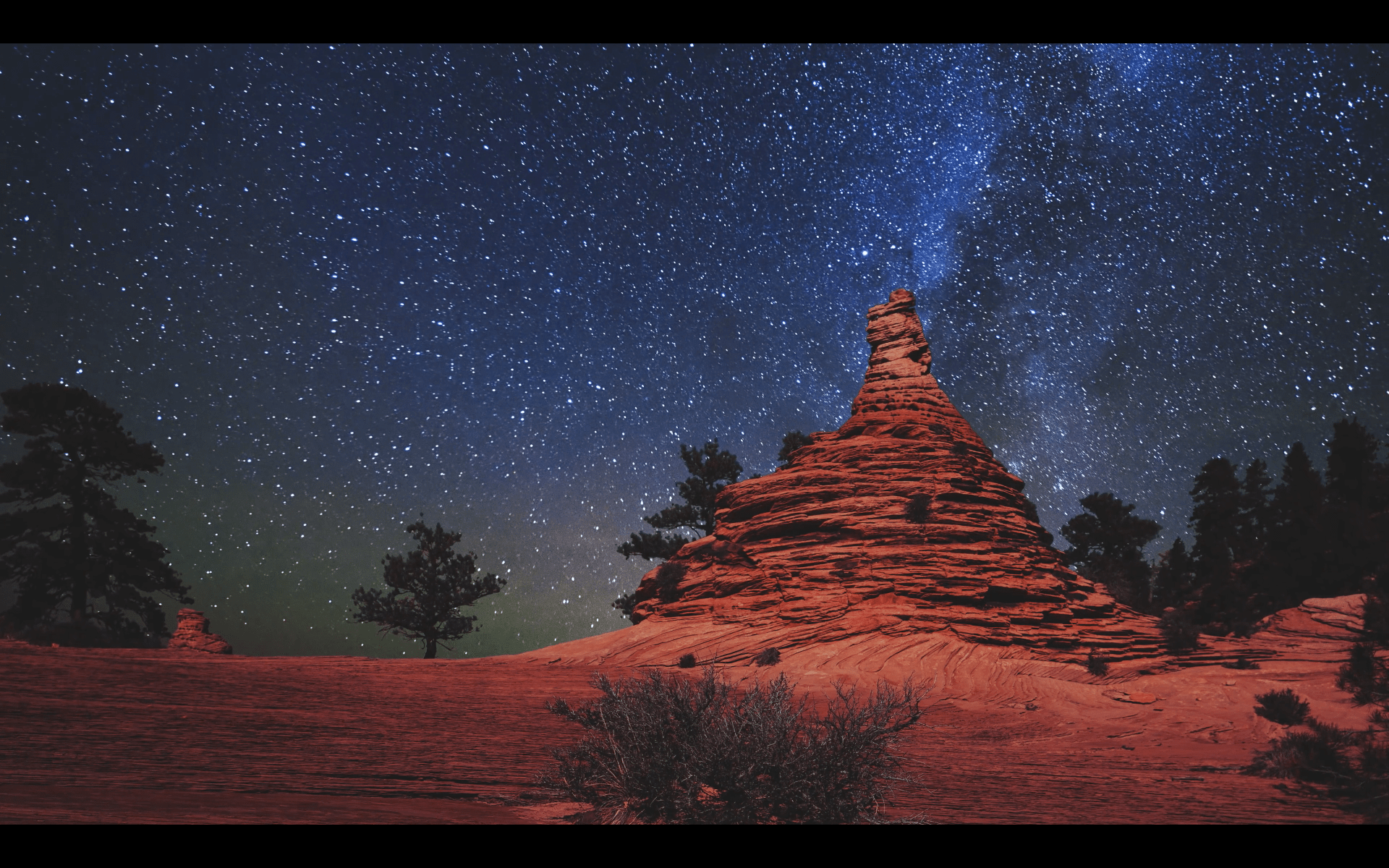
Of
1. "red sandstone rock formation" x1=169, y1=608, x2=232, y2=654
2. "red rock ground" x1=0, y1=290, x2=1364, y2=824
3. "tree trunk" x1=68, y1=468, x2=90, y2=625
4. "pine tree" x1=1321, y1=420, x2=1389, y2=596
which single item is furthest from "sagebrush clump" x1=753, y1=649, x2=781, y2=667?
"tree trunk" x1=68, y1=468, x2=90, y2=625

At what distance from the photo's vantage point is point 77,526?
997 inches

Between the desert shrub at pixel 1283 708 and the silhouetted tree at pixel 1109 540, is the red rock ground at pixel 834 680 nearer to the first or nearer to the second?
the desert shrub at pixel 1283 708

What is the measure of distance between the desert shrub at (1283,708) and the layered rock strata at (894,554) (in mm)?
7701

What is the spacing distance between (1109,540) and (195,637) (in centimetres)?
4996

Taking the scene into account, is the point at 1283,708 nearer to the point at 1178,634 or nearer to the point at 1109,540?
the point at 1178,634

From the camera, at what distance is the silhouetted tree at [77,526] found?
79.8ft

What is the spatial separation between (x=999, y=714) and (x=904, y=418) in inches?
739

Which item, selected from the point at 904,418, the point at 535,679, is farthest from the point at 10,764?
the point at 904,418

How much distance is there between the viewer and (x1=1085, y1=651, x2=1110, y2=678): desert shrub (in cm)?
2125

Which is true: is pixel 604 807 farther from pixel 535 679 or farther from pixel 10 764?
pixel 535 679

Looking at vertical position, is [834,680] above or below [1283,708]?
above

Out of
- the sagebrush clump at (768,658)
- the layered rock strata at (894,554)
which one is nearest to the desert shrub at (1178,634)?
the layered rock strata at (894,554)

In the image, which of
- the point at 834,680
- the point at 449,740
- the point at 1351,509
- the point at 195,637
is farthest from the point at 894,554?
the point at 195,637

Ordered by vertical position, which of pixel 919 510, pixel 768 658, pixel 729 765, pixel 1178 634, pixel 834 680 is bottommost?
pixel 834 680
